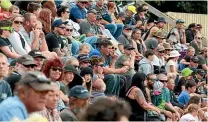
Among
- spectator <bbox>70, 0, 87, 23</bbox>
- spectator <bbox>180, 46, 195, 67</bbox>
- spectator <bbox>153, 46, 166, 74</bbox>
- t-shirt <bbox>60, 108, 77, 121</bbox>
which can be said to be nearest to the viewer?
t-shirt <bbox>60, 108, 77, 121</bbox>

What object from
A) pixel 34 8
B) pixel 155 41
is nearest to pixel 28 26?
pixel 34 8

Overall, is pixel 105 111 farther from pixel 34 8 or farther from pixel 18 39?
pixel 34 8

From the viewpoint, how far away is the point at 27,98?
6164mm

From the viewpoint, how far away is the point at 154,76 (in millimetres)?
14352

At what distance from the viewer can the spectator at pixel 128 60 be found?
14.3m

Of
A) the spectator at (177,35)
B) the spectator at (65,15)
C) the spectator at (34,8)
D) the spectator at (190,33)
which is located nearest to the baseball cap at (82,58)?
the spectator at (34,8)

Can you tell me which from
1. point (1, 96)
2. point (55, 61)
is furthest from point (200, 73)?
point (1, 96)

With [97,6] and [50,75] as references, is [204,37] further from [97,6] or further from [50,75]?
[50,75]

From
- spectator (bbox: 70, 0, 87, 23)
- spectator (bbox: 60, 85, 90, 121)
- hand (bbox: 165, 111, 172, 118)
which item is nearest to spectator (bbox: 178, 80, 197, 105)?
hand (bbox: 165, 111, 172, 118)

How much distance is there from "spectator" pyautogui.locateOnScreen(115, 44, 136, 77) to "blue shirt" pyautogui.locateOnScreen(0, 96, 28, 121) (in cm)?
803

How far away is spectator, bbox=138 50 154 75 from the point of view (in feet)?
50.8

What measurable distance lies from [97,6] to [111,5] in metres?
0.73

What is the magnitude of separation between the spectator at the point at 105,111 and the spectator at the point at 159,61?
10657 mm

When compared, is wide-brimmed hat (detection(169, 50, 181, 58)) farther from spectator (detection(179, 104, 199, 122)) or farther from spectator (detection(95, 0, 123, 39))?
spectator (detection(179, 104, 199, 122))
